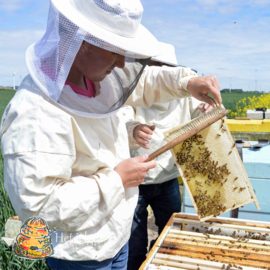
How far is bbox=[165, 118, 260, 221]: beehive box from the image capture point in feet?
5.98

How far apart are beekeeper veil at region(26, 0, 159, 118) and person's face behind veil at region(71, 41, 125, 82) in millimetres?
67

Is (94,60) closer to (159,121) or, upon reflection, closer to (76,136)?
(76,136)

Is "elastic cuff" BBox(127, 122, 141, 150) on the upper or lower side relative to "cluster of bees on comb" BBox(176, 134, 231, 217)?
upper

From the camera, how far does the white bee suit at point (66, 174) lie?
3.55 feet

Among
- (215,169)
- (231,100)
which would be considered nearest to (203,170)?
(215,169)

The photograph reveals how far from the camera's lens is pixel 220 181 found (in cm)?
185

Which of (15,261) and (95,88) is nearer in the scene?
(95,88)

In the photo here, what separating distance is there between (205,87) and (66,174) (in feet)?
3.62

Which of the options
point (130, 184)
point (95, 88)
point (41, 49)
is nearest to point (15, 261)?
point (130, 184)

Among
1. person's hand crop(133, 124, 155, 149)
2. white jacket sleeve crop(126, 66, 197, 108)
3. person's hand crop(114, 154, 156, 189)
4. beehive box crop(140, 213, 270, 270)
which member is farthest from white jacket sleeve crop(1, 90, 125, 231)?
white jacket sleeve crop(126, 66, 197, 108)

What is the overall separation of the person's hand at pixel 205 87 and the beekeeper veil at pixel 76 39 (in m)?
0.60

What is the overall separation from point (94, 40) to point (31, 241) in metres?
0.95

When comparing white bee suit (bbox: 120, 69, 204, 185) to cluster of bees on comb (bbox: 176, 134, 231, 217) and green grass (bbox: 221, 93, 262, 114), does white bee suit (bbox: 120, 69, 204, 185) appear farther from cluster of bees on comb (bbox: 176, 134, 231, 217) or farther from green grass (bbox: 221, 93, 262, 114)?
green grass (bbox: 221, 93, 262, 114)

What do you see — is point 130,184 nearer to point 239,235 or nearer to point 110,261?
point 110,261
